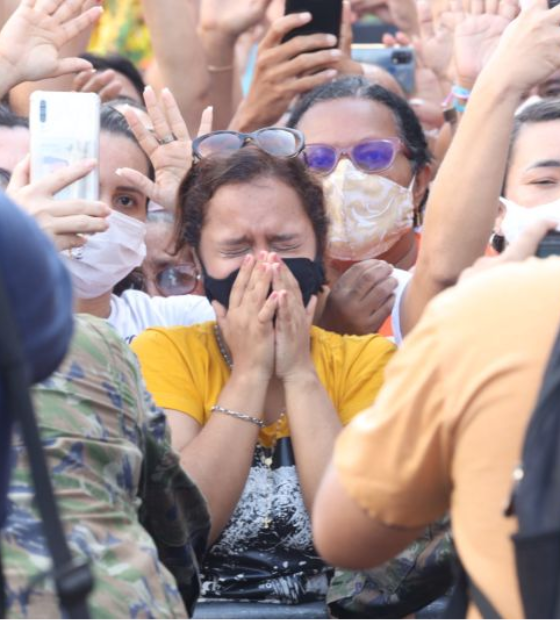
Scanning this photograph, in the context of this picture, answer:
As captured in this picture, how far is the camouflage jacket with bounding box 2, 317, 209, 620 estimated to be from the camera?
76.4 inches

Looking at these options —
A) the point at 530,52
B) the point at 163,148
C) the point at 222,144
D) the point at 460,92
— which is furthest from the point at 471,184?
the point at 460,92

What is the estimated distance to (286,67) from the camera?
4.73 metres

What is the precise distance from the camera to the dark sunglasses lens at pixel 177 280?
450 cm

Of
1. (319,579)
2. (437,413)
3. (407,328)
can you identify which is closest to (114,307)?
(407,328)

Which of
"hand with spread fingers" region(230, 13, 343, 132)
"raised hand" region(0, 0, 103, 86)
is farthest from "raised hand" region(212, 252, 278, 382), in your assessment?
"hand with spread fingers" region(230, 13, 343, 132)

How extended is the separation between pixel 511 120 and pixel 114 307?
1396mm

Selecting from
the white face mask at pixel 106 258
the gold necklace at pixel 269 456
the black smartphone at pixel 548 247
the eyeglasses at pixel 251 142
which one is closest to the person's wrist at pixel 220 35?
the white face mask at pixel 106 258

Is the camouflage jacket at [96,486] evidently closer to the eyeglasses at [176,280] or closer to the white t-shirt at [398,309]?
the white t-shirt at [398,309]

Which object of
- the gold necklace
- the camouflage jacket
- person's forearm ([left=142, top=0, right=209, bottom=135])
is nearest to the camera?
the camouflage jacket

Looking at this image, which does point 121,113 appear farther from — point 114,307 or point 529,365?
point 529,365

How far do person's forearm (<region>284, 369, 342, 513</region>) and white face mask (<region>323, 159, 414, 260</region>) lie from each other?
1059 mm

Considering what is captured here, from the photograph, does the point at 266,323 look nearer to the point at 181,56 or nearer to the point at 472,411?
the point at 472,411

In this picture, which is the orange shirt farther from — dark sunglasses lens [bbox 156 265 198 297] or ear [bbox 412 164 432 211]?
dark sunglasses lens [bbox 156 265 198 297]

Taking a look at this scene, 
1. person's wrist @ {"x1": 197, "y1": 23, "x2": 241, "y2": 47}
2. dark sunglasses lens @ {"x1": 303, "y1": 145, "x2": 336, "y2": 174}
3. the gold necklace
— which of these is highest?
person's wrist @ {"x1": 197, "y1": 23, "x2": 241, "y2": 47}
